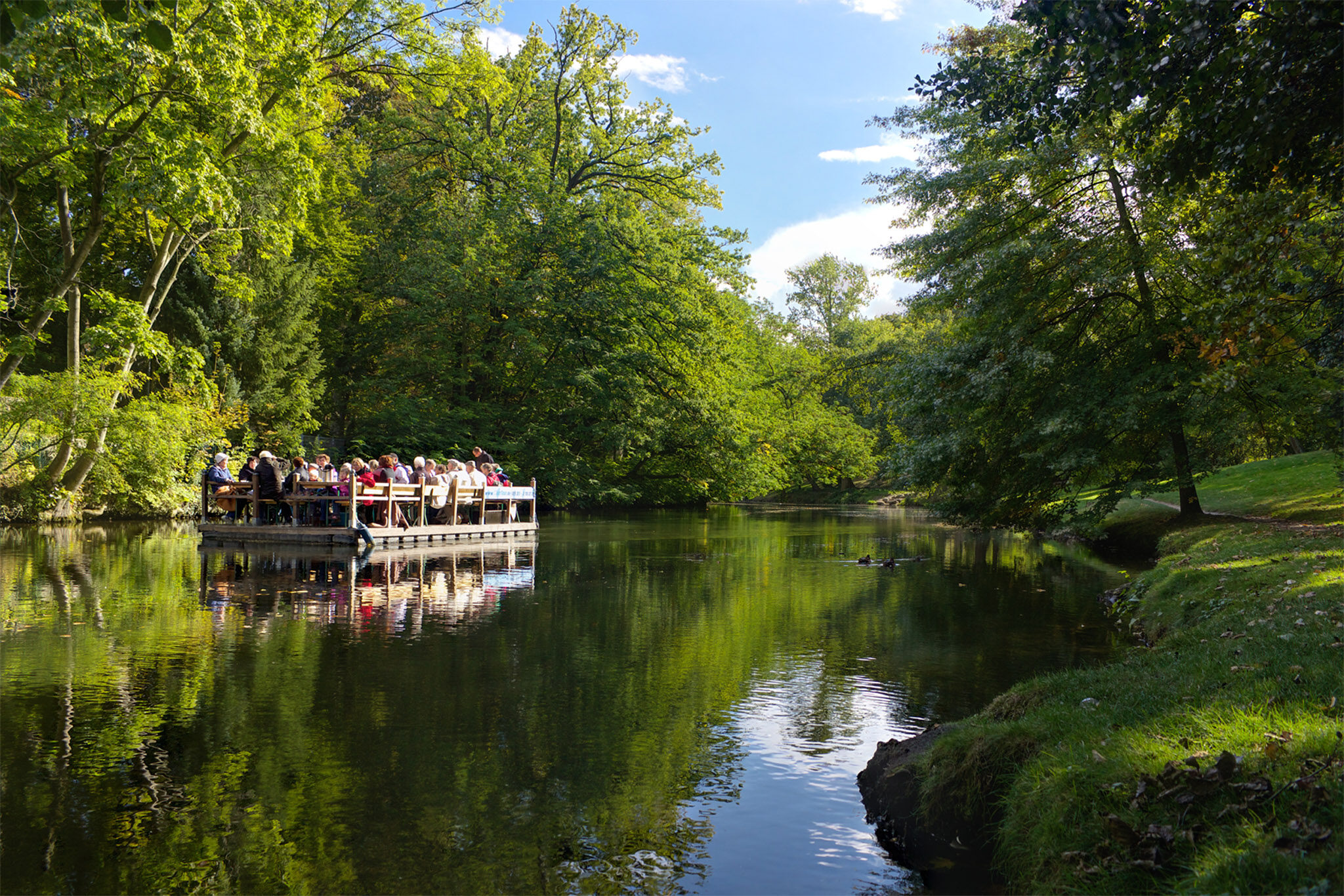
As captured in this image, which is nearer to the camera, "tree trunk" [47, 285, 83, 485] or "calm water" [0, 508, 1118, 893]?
"calm water" [0, 508, 1118, 893]

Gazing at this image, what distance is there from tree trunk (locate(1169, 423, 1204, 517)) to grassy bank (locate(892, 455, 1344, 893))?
11037 mm

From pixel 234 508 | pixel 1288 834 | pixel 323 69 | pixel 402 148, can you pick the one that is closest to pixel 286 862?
pixel 1288 834

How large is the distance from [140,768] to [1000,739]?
17.6 ft

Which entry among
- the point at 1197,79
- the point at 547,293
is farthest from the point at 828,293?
the point at 1197,79

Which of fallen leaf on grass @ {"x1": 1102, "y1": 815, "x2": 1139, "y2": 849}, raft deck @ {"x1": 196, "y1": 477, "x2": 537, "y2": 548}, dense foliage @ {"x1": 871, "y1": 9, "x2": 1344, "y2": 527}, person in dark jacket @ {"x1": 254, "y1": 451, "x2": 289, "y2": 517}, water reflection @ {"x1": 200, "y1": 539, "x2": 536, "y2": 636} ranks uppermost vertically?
dense foliage @ {"x1": 871, "y1": 9, "x2": 1344, "y2": 527}

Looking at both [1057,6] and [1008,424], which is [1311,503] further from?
[1057,6]

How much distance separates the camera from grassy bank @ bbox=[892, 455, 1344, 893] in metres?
3.66

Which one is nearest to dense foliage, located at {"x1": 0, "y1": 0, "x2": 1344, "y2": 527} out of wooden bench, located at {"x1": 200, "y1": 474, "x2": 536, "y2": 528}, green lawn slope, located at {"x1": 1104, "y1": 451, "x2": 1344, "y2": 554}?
green lawn slope, located at {"x1": 1104, "y1": 451, "x2": 1344, "y2": 554}

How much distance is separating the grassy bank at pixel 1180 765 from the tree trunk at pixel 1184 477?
11037 mm

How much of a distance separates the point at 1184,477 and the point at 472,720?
16.7m

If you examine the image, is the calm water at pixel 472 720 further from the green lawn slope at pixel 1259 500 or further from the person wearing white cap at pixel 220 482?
the person wearing white cap at pixel 220 482

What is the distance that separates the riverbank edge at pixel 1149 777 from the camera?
12.1ft

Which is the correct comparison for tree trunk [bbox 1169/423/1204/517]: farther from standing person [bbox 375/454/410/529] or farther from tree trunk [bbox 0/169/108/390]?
tree trunk [bbox 0/169/108/390]

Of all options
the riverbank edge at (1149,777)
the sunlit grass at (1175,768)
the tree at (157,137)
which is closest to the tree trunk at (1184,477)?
the riverbank edge at (1149,777)
